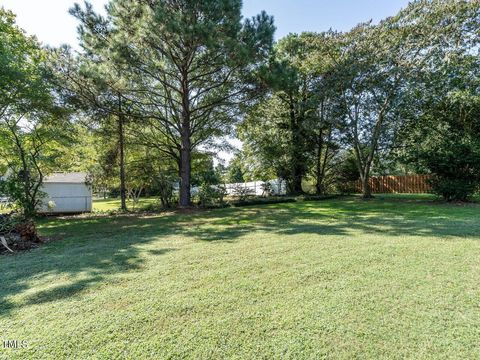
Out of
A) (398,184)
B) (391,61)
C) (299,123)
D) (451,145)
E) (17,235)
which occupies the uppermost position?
(391,61)

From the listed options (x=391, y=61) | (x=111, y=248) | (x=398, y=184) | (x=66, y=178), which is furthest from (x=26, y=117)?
(x=398, y=184)

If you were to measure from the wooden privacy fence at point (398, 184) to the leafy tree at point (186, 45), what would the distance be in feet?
46.4

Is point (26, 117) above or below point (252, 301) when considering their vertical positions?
above

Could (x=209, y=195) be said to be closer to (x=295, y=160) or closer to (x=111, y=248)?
(x=295, y=160)

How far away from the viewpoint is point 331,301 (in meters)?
2.48

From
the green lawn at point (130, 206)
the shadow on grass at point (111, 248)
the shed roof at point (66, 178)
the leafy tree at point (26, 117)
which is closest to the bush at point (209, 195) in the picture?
the green lawn at point (130, 206)

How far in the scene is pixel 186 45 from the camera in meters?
8.82

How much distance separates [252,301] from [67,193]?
52.4 ft

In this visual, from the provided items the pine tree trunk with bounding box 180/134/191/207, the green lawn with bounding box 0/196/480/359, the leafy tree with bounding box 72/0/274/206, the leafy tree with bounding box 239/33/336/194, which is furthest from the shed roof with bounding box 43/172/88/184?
the green lawn with bounding box 0/196/480/359

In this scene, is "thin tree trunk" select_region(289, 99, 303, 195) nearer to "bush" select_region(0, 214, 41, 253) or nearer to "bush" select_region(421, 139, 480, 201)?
"bush" select_region(421, 139, 480, 201)

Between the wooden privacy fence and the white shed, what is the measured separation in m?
18.6

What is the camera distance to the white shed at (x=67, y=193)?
14.7m

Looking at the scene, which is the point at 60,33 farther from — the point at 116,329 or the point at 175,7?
the point at 116,329

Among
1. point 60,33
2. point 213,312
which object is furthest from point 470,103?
point 60,33
